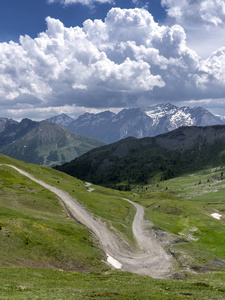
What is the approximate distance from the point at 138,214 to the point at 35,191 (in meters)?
48.1

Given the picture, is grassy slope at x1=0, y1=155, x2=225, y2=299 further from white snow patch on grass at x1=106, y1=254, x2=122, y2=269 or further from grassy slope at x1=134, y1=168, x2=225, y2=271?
white snow patch on grass at x1=106, y1=254, x2=122, y2=269

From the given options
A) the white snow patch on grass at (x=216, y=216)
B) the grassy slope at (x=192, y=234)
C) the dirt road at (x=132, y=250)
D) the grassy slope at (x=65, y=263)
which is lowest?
the white snow patch on grass at (x=216, y=216)

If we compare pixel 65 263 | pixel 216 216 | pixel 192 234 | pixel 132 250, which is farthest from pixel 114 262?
pixel 216 216

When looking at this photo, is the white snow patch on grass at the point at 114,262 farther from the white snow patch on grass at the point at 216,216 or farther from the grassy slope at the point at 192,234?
the white snow patch on grass at the point at 216,216

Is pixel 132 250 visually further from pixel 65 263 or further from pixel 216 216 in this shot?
pixel 216 216

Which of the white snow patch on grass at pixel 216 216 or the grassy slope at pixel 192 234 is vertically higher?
the grassy slope at pixel 192 234

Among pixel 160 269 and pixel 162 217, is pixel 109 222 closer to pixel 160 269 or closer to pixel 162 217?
pixel 160 269

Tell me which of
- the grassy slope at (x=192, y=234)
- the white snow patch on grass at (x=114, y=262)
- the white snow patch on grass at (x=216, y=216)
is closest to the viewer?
the white snow patch on grass at (x=114, y=262)

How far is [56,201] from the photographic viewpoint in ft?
299

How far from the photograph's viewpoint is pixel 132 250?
66.6 meters

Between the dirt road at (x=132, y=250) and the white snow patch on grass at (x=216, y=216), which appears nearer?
the dirt road at (x=132, y=250)

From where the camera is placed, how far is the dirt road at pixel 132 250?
54.9 meters

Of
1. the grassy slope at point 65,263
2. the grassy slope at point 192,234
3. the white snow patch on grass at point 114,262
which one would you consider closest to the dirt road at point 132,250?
the white snow patch on grass at point 114,262

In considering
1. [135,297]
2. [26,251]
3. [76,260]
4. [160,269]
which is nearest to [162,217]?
[160,269]
